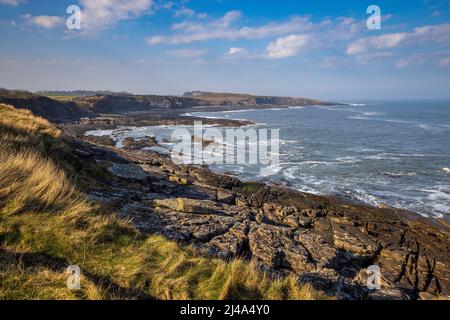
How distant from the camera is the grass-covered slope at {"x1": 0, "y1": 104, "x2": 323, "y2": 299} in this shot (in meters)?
4.53

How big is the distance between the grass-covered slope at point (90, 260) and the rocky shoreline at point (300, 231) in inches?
69.6

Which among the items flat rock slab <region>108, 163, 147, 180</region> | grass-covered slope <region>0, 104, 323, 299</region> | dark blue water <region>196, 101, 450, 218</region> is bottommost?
dark blue water <region>196, 101, 450, 218</region>

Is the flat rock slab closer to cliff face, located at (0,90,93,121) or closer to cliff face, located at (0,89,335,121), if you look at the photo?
cliff face, located at (0,89,335,121)

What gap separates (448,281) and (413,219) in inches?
286

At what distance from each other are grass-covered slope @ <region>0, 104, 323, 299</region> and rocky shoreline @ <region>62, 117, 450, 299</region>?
1769 mm

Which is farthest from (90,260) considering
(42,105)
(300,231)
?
(42,105)

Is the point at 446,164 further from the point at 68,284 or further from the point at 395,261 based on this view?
the point at 68,284

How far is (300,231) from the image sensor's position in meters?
14.5

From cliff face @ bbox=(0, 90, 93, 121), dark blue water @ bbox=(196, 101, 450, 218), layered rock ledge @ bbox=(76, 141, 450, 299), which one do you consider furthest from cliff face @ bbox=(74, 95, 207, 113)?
layered rock ledge @ bbox=(76, 141, 450, 299)

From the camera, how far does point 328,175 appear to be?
3075 centimetres

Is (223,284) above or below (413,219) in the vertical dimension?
above

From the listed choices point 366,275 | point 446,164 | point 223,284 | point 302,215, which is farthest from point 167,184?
point 446,164

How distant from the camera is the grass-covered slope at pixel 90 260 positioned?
453 cm

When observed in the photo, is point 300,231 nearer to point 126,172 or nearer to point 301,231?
point 301,231
